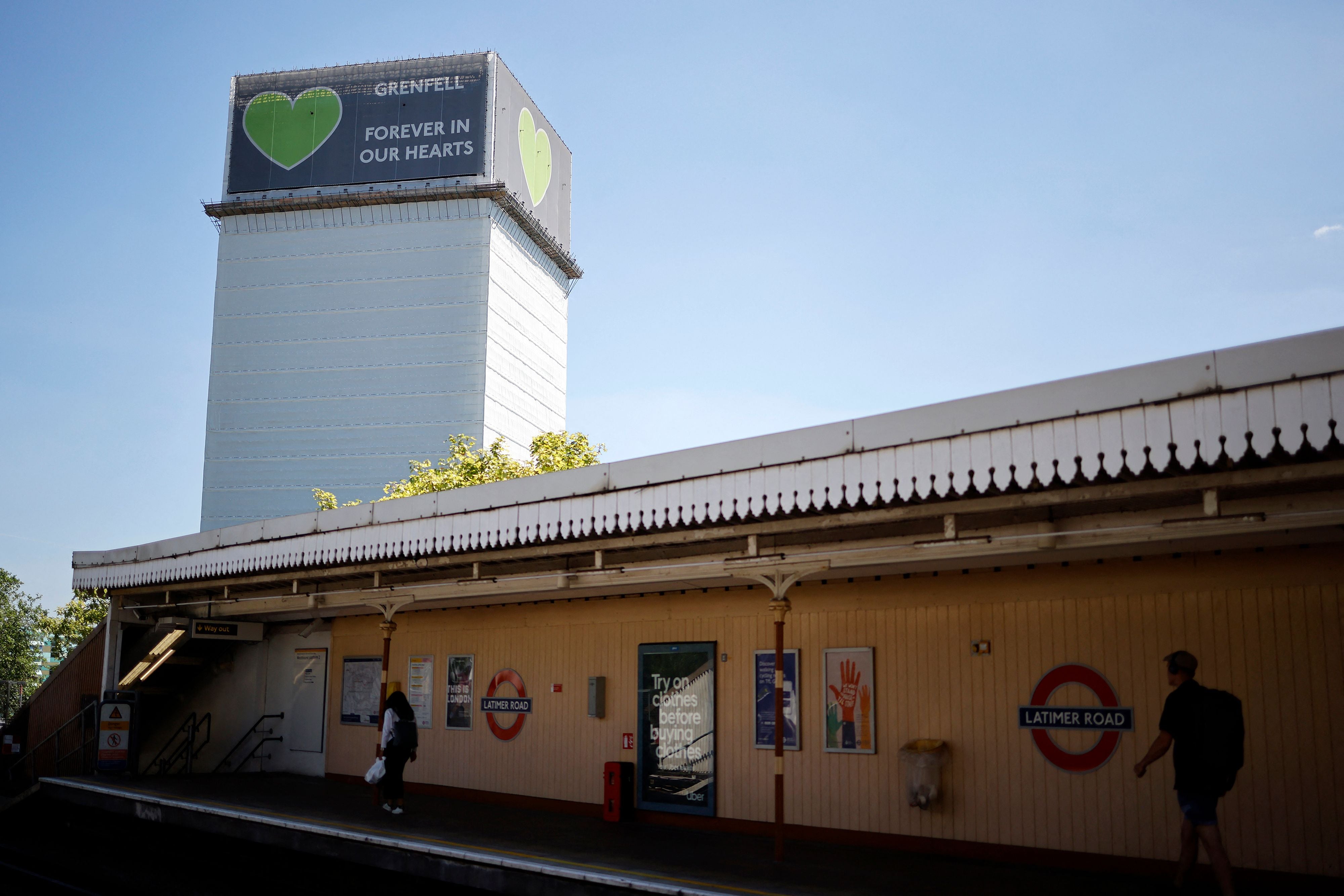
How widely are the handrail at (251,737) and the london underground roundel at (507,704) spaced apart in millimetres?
4943

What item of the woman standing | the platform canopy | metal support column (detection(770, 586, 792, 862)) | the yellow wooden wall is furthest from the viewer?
the woman standing

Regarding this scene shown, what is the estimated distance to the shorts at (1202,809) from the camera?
5.96 m

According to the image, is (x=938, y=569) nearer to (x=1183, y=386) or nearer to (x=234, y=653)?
(x=1183, y=386)

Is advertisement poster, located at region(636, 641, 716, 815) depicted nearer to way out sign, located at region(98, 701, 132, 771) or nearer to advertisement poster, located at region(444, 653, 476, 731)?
advertisement poster, located at region(444, 653, 476, 731)

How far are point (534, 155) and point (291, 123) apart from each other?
76.6ft

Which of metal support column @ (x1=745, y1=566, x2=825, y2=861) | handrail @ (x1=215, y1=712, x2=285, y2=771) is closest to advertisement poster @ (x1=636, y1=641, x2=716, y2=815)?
metal support column @ (x1=745, y1=566, x2=825, y2=861)

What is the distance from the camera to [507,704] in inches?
479

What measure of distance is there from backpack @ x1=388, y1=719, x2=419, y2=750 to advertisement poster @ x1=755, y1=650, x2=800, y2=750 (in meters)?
3.63

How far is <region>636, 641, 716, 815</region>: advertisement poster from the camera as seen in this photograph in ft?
33.3

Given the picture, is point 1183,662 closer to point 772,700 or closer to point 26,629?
point 772,700

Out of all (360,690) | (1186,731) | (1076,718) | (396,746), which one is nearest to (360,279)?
(360,690)

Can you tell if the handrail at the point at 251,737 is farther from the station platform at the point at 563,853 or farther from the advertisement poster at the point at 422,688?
the advertisement poster at the point at 422,688

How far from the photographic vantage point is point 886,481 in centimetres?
649

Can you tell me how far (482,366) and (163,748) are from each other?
3036 inches
